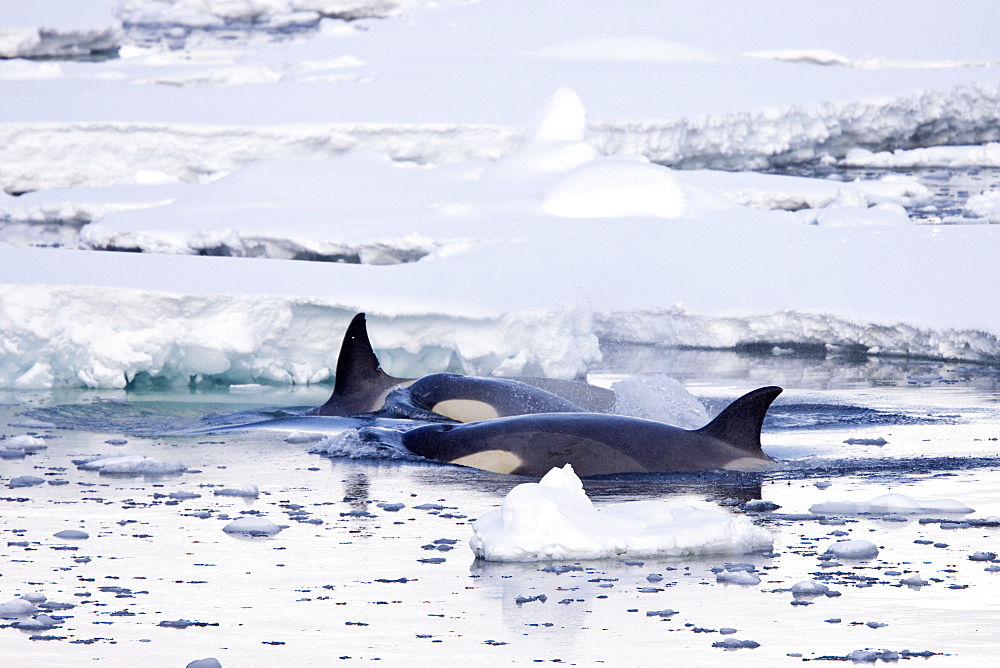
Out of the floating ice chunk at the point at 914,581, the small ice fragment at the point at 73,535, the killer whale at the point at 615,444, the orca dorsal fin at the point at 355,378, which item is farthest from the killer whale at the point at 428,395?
the floating ice chunk at the point at 914,581

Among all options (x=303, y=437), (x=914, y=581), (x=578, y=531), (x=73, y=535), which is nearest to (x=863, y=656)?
(x=914, y=581)

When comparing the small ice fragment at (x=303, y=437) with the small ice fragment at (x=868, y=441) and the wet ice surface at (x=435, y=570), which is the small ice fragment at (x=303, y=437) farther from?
the small ice fragment at (x=868, y=441)

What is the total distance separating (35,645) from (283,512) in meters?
1.98

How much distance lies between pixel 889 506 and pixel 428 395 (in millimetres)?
3319

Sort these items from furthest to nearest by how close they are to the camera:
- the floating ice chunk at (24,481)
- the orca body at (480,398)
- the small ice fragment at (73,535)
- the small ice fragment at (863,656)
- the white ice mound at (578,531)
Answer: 1. the orca body at (480,398)
2. the floating ice chunk at (24,481)
3. the small ice fragment at (73,535)
4. the white ice mound at (578,531)
5. the small ice fragment at (863,656)

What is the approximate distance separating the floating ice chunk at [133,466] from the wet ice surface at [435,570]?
0.09 metres

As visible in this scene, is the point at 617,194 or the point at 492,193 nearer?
the point at 617,194

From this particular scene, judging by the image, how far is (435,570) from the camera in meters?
5.18

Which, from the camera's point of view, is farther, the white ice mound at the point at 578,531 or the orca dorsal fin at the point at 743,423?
the orca dorsal fin at the point at 743,423

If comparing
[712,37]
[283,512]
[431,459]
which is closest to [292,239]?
[431,459]

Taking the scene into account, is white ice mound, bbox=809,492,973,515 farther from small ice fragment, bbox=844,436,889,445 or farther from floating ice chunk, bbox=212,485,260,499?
floating ice chunk, bbox=212,485,260,499

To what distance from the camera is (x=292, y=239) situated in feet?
45.5

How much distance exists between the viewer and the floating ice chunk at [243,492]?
650cm

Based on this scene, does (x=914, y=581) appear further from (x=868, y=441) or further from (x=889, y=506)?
(x=868, y=441)
